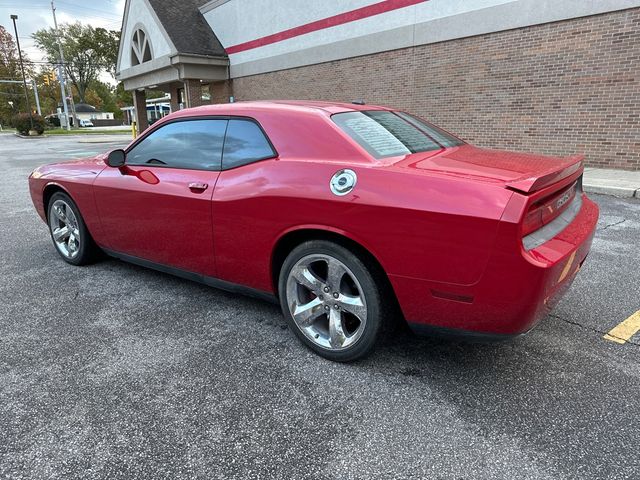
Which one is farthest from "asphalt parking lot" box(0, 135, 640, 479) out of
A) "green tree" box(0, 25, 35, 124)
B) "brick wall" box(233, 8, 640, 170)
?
"green tree" box(0, 25, 35, 124)

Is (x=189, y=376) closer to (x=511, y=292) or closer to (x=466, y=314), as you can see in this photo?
(x=466, y=314)

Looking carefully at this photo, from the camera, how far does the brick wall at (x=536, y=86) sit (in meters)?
8.82

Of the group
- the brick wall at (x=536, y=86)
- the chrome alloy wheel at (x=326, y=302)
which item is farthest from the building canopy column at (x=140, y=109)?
the chrome alloy wheel at (x=326, y=302)

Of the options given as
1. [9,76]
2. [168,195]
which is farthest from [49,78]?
[168,195]

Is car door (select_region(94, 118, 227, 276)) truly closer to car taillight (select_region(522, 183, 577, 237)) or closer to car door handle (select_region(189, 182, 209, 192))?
car door handle (select_region(189, 182, 209, 192))

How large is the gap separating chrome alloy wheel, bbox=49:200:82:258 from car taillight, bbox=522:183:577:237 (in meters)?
3.95

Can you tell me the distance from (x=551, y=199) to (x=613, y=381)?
1052mm

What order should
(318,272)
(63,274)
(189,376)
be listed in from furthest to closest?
(63,274)
(318,272)
(189,376)

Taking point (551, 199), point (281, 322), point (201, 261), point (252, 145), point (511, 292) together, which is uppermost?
point (252, 145)

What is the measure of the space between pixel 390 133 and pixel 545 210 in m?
1.13

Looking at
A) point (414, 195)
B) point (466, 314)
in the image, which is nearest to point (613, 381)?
point (466, 314)

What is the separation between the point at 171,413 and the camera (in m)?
2.23

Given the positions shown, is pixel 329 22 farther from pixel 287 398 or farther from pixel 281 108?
pixel 287 398

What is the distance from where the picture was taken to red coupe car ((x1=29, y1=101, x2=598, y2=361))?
2057 millimetres
